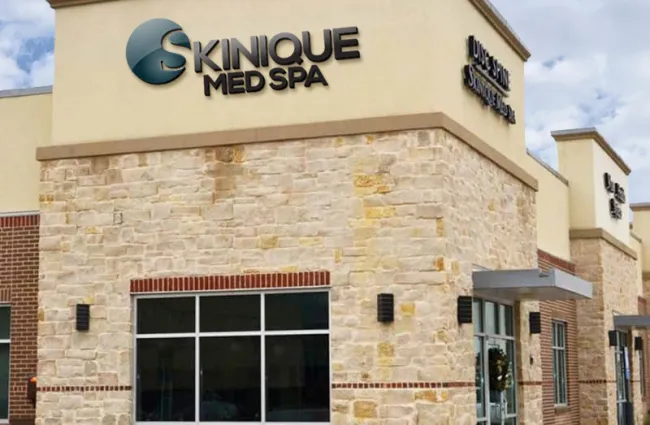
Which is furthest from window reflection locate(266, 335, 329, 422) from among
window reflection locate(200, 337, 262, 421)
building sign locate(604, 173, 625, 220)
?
building sign locate(604, 173, 625, 220)

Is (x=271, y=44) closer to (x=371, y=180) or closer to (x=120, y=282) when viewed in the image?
(x=371, y=180)

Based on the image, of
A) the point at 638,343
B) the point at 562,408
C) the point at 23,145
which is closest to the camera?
the point at 23,145

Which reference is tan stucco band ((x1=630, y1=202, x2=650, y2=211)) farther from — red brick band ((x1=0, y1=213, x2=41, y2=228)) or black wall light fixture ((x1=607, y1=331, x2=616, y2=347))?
red brick band ((x1=0, y1=213, x2=41, y2=228))

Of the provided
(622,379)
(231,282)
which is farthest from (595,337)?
(231,282)

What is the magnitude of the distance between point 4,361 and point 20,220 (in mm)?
2575

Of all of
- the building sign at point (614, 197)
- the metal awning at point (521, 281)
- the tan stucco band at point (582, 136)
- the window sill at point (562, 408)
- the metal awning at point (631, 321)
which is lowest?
the window sill at point (562, 408)

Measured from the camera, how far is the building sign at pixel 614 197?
100 ft

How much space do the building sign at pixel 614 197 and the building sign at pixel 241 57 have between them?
15.0 metres

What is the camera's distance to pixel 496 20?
66.6 feet

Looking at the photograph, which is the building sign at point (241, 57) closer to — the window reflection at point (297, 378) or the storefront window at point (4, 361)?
the window reflection at point (297, 378)

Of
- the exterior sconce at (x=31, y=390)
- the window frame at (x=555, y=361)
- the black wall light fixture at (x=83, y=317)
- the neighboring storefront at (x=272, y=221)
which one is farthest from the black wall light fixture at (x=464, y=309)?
the window frame at (x=555, y=361)

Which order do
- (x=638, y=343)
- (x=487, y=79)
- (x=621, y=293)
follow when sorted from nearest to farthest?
1. (x=487, y=79)
2. (x=621, y=293)
3. (x=638, y=343)

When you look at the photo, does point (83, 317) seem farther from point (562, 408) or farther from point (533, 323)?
point (562, 408)

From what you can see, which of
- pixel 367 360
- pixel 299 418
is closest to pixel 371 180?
pixel 367 360
